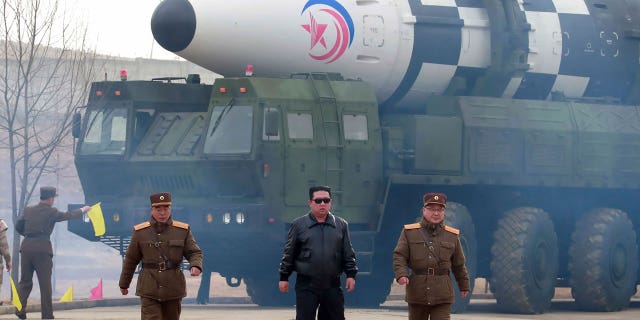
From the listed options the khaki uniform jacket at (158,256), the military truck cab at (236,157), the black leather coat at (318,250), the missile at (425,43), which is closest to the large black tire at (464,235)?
the military truck cab at (236,157)

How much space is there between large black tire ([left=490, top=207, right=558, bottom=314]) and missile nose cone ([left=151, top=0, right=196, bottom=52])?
508cm

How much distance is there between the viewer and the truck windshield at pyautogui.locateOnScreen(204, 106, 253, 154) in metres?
19.8

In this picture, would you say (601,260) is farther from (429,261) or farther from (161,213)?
(161,213)

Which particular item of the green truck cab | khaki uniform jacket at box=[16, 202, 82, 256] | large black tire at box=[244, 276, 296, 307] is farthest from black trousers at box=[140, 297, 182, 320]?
large black tire at box=[244, 276, 296, 307]

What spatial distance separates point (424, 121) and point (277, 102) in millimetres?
2228

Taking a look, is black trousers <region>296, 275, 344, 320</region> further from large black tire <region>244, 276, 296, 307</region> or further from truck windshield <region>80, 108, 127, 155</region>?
large black tire <region>244, 276, 296, 307</region>

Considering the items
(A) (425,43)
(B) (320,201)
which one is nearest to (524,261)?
(A) (425,43)

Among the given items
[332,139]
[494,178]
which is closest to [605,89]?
[494,178]

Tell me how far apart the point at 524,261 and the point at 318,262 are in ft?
28.5

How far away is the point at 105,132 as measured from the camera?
828 inches

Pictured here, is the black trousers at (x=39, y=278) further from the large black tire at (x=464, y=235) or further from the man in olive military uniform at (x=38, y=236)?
the large black tire at (x=464, y=235)

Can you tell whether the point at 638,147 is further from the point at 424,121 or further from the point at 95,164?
the point at 95,164

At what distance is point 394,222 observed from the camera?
21297mm

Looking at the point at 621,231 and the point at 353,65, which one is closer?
the point at 353,65
